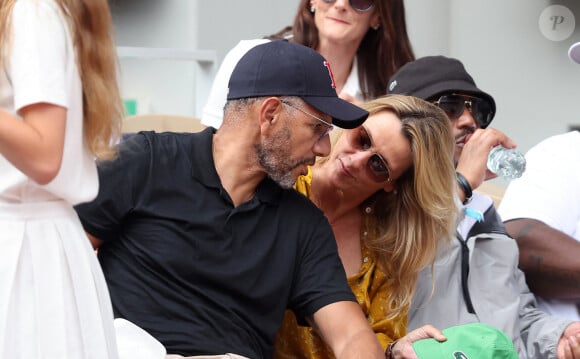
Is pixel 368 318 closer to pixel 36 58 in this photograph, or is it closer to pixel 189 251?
pixel 189 251

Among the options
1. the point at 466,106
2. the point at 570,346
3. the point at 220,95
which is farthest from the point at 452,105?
the point at 570,346

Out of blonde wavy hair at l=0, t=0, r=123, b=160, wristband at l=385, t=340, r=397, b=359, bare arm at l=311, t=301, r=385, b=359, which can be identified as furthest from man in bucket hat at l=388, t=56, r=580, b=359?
blonde wavy hair at l=0, t=0, r=123, b=160

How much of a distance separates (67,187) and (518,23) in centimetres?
418

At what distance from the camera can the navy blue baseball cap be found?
257 cm

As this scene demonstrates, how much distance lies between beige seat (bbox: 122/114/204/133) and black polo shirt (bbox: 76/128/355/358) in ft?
5.05

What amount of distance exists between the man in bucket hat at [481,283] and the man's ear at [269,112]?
75cm

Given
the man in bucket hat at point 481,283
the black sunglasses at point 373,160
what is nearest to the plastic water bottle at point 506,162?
the man in bucket hat at point 481,283

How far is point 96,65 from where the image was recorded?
6.20ft

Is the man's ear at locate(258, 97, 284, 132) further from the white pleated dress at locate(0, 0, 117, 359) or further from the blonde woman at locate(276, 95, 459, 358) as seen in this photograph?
the white pleated dress at locate(0, 0, 117, 359)

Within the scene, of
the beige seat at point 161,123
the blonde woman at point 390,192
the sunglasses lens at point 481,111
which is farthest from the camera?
the beige seat at point 161,123

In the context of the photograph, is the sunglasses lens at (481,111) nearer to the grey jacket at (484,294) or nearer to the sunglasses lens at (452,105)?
the sunglasses lens at (452,105)

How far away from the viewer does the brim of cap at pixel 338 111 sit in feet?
8.43

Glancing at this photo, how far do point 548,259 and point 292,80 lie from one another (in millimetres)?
1178

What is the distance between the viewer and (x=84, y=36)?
72.7 inches
